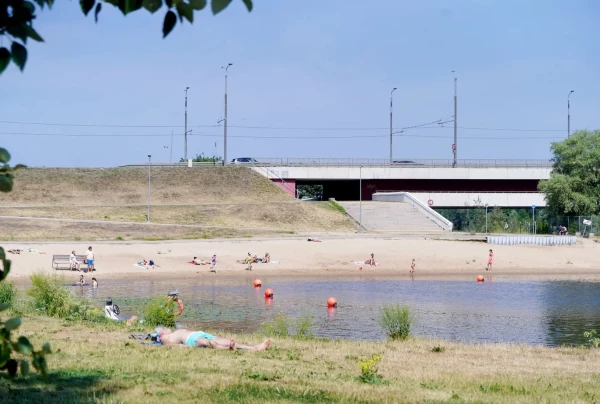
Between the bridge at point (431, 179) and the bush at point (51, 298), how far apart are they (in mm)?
59117

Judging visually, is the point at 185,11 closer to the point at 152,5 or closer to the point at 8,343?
the point at 152,5

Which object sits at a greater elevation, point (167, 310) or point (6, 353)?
point (6, 353)

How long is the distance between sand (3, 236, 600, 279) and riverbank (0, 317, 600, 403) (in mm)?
26866

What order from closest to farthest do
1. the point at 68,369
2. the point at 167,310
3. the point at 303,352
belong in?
1. the point at 68,369
2. the point at 303,352
3. the point at 167,310

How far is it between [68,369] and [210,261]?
34.9 metres

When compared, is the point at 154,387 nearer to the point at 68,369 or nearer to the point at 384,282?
the point at 68,369

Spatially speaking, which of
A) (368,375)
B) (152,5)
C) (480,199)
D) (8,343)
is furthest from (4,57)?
(480,199)

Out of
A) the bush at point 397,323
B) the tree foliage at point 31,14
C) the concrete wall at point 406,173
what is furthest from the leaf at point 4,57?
the concrete wall at point 406,173

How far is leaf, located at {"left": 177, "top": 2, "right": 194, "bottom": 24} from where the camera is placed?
177 inches

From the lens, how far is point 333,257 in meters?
49.3

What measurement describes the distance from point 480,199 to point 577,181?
12.7 meters

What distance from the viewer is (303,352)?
14.7m

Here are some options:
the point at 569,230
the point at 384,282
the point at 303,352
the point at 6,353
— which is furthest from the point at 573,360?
the point at 569,230

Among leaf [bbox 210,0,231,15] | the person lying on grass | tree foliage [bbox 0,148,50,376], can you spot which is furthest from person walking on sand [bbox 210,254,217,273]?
leaf [bbox 210,0,231,15]
